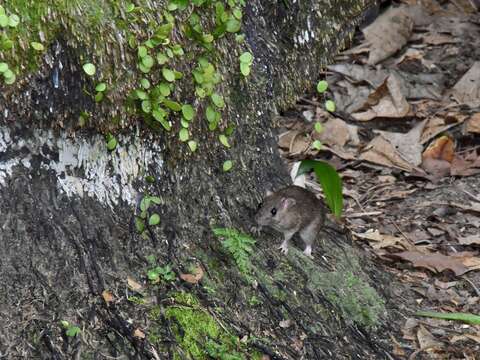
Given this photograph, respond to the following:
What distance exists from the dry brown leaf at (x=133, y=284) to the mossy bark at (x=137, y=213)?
0.02m

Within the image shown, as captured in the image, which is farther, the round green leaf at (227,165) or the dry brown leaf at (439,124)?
the dry brown leaf at (439,124)

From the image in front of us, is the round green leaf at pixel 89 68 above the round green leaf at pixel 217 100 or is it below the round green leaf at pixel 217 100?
above

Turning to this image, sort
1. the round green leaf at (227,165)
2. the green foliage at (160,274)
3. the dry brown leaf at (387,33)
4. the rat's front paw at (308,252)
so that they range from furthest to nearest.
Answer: the dry brown leaf at (387,33)
the rat's front paw at (308,252)
the round green leaf at (227,165)
the green foliage at (160,274)

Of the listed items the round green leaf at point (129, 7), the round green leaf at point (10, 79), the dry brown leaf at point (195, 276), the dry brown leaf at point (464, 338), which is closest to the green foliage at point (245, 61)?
the round green leaf at point (129, 7)

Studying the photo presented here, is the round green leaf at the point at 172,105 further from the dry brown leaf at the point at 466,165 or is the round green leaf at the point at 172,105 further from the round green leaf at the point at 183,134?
the dry brown leaf at the point at 466,165

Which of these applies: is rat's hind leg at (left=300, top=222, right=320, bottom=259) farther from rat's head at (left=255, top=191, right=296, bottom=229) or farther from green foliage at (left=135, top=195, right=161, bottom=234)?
green foliage at (left=135, top=195, right=161, bottom=234)

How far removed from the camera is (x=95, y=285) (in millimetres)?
4008

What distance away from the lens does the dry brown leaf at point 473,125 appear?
7.36 metres

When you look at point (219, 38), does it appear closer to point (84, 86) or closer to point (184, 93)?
point (184, 93)

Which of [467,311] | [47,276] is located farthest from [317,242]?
[47,276]

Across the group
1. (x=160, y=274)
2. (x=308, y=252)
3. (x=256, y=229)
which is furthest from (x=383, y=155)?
(x=160, y=274)

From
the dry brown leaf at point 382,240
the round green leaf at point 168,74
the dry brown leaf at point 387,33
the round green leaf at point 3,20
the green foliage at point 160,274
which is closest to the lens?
the round green leaf at point 3,20

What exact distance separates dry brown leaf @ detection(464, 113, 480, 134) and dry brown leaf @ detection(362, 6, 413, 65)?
1.36 m

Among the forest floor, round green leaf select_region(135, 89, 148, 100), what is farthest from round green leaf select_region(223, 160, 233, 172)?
the forest floor
